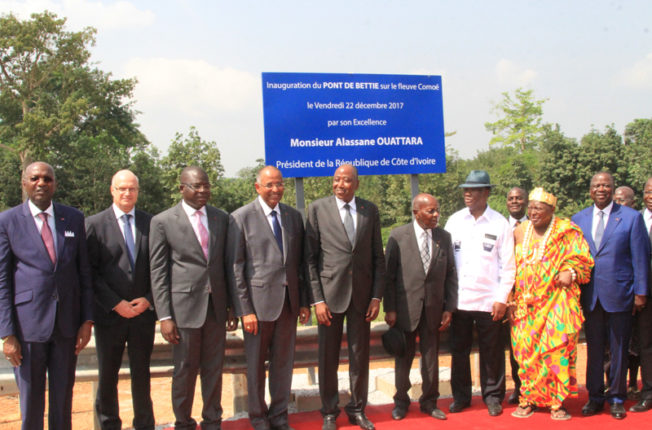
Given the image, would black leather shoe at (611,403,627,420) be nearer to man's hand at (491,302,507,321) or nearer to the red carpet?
the red carpet

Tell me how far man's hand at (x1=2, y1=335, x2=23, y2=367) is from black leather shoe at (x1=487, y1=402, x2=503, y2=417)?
11.6 feet

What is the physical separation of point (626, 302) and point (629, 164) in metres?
25.3

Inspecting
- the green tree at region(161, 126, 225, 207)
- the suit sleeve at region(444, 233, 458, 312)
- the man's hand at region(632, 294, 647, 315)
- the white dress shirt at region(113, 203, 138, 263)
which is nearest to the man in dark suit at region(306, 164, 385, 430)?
the suit sleeve at region(444, 233, 458, 312)

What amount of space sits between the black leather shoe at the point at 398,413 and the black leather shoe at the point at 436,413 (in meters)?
0.18

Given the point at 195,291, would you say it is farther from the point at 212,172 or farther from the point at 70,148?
the point at 70,148

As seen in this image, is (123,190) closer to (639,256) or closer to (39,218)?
(39,218)

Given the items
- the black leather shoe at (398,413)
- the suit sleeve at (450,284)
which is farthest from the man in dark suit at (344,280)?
the suit sleeve at (450,284)

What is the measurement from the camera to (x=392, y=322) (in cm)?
463

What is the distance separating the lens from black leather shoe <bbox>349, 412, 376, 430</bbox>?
4324 millimetres

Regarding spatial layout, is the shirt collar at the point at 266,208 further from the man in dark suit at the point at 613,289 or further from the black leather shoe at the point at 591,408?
the black leather shoe at the point at 591,408

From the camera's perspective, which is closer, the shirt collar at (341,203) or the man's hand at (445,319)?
the shirt collar at (341,203)

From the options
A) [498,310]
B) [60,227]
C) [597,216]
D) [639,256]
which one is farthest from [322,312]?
[639,256]

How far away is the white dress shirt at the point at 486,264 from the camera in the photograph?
465cm

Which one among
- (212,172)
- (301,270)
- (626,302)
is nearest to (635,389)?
(626,302)
